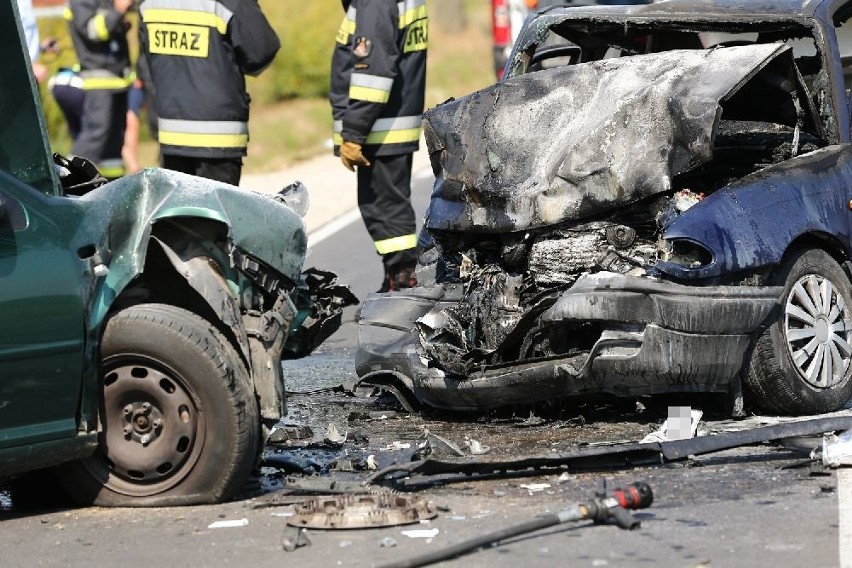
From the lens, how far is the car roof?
755 centimetres

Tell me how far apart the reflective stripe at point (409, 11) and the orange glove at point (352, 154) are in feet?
2.45

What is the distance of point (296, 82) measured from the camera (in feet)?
72.6

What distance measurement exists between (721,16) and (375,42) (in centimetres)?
264

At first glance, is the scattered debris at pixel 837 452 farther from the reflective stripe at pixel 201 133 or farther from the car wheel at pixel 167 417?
the reflective stripe at pixel 201 133

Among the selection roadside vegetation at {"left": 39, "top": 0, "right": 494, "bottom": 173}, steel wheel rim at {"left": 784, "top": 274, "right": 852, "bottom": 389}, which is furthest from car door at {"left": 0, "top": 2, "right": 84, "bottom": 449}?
roadside vegetation at {"left": 39, "top": 0, "right": 494, "bottom": 173}

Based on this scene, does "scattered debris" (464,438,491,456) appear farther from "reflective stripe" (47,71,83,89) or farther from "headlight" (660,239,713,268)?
"reflective stripe" (47,71,83,89)

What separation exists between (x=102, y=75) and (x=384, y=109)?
4.04 meters

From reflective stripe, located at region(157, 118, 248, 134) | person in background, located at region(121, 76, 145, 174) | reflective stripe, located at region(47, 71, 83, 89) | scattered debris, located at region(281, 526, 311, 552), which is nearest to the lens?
scattered debris, located at region(281, 526, 311, 552)

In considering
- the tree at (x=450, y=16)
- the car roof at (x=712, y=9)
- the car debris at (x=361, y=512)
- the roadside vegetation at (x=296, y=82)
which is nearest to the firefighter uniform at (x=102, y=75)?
the roadside vegetation at (x=296, y=82)

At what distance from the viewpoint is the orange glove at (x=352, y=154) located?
996 centimetres

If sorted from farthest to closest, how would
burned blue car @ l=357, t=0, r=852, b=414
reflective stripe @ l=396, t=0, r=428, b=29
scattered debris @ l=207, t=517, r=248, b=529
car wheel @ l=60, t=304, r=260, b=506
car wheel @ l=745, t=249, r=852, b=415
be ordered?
reflective stripe @ l=396, t=0, r=428, b=29
car wheel @ l=745, t=249, r=852, b=415
burned blue car @ l=357, t=0, r=852, b=414
car wheel @ l=60, t=304, r=260, b=506
scattered debris @ l=207, t=517, r=248, b=529

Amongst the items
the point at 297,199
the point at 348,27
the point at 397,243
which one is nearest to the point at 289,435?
the point at 297,199

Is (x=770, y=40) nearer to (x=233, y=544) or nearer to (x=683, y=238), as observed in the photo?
(x=683, y=238)

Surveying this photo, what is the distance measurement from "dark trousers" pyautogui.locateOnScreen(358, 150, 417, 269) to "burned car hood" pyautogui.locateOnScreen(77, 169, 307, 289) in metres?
4.31
